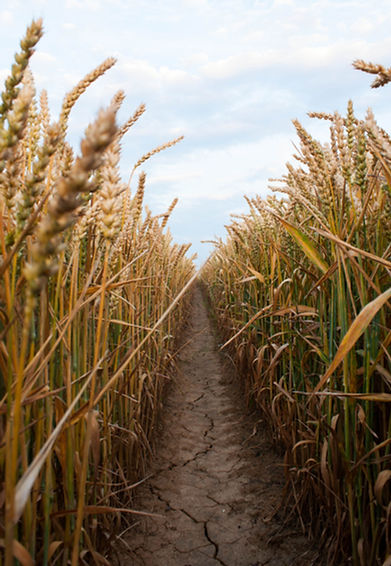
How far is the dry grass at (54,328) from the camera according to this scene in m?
0.54

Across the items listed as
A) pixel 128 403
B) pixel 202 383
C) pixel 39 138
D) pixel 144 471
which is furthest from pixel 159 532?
pixel 202 383

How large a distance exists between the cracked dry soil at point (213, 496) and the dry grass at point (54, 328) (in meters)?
0.18

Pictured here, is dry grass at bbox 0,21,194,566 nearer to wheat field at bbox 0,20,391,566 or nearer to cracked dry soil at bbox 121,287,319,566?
wheat field at bbox 0,20,391,566

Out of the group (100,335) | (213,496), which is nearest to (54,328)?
(100,335)

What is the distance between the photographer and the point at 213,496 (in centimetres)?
194

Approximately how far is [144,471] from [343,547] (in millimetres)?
955

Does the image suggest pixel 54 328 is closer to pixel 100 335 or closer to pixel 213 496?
pixel 100 335

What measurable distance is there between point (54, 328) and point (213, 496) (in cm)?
145

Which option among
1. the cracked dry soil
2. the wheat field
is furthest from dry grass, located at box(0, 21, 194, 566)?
the cracked dry soil

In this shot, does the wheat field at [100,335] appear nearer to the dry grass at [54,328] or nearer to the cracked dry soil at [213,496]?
the dry grass at [54,328]

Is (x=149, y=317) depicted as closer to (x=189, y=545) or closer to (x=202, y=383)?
(x=189, y=545)

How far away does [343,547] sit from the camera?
1.26 m

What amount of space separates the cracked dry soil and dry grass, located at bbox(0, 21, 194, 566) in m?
0.18

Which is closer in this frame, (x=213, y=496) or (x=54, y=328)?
(x=54, y=328)
